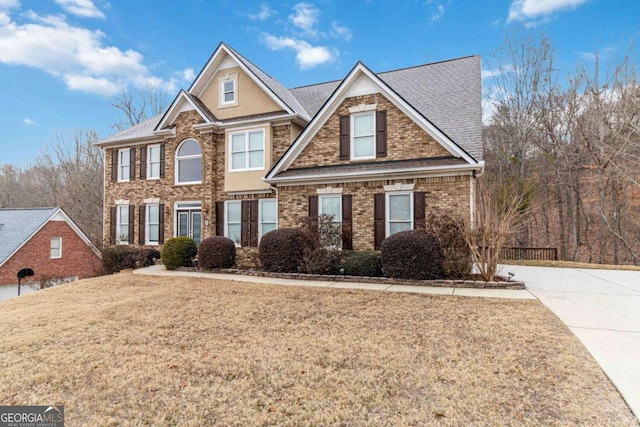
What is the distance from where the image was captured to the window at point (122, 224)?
56.6ft

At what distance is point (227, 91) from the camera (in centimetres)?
1568

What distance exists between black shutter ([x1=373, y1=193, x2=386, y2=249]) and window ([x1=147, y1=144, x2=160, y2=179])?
1117cm

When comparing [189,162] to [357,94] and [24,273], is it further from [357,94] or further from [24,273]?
[24,273]

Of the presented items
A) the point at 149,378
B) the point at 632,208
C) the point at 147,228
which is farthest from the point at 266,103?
the point at 632,208

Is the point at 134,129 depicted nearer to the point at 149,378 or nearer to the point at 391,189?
the point at 391,189

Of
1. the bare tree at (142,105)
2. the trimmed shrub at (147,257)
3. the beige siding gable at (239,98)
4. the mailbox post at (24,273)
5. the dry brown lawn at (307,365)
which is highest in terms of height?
the bare tree at (142,105)

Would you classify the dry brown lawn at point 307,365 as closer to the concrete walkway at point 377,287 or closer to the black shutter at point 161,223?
the concrete walkway at point 377,287

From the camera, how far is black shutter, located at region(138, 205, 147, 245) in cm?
1669

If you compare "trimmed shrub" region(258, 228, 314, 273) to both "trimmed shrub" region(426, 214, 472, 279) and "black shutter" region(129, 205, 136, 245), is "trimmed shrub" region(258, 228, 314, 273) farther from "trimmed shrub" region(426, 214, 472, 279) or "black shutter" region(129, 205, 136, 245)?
"black shutter" region(129, 205, 136, 245)

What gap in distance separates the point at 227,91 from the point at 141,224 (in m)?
7.74

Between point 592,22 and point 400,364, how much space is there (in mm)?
21540

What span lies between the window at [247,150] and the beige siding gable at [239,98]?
1.02 metres

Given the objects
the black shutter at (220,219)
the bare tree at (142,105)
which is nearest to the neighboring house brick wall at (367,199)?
the black shutter at (220,219)

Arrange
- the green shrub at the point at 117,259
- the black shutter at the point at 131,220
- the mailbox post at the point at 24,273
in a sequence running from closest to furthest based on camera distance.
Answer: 1. the green shrub at the point at 117,259
2. the black shutter at the point at 131,220
3. the mailbox post at the point at 24,273
